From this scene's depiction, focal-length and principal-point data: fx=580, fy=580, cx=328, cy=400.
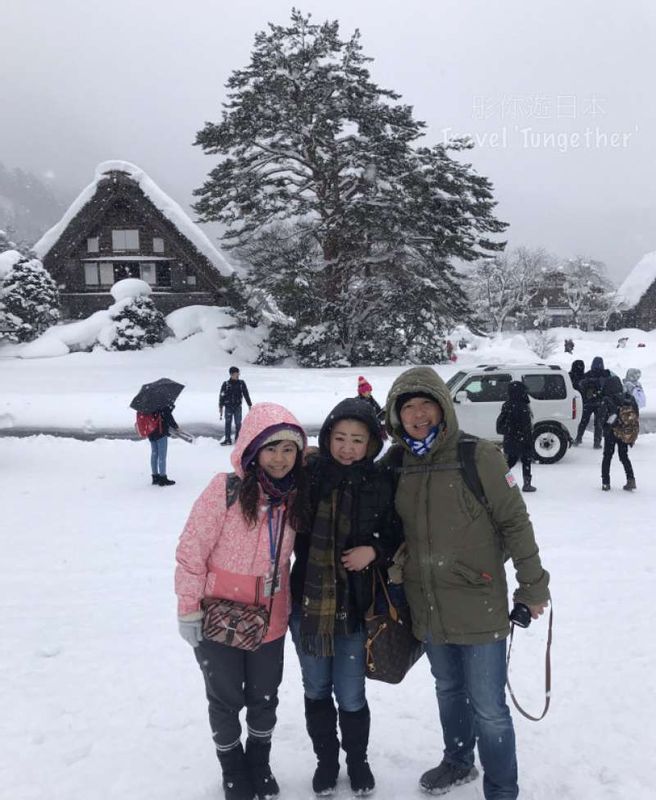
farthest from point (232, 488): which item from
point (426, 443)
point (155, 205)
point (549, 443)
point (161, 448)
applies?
point (155, 205)

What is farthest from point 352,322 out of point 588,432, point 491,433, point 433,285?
point 491,433

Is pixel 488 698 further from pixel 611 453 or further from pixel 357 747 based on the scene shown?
pixel 611 453

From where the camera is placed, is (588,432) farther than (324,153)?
No

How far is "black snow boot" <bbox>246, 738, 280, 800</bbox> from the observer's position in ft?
9.47

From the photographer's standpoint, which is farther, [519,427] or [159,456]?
[159,456]

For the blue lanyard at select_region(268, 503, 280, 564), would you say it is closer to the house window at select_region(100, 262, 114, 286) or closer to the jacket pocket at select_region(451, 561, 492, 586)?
the jacket pocket at select_region(451, 561, 492, 586)

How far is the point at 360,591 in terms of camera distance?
2686mm

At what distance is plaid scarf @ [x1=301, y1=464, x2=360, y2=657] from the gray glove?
0.49 meters

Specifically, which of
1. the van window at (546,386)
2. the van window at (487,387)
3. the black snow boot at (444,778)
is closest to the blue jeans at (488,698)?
the black snow boot at (444,778)

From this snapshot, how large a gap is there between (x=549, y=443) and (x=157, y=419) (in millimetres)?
7300

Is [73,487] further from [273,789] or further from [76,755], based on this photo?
[273,789]

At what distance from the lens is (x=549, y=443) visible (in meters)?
11.2

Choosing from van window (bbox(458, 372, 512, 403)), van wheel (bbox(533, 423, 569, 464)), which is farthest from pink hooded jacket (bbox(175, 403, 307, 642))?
van wheel (bbox(533, 423, 569, 464))

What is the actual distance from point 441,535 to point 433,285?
20.3 meters
